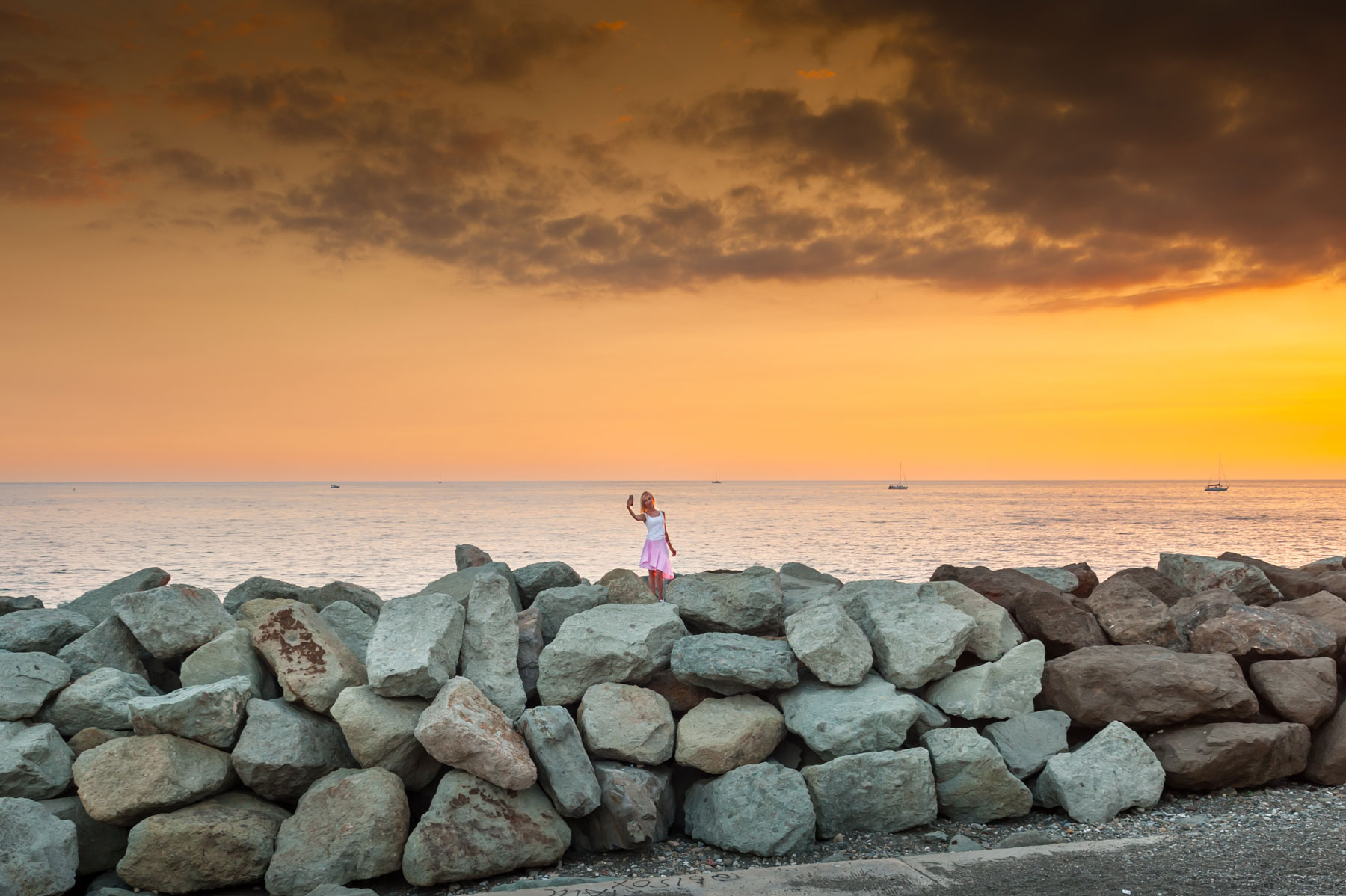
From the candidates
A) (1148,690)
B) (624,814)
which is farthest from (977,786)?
(624,814)

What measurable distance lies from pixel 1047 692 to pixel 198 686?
6593mm

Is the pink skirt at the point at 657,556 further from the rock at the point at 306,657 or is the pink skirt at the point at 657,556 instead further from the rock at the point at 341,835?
the rock at the point at 341,835

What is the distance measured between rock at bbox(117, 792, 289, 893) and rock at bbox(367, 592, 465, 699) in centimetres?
122

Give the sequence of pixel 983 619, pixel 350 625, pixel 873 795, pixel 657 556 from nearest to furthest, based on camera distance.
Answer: pixel 873 795 → pixel 983 619 → pixel 350 625 → pixel 657 556

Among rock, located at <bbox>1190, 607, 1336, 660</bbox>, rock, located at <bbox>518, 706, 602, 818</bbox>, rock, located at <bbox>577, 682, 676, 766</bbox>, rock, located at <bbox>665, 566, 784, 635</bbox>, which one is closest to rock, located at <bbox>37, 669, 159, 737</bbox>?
rock, located at <bbox>518, 706, 602, 818</bbox>

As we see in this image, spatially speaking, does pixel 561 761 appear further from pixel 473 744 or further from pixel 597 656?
pixel 597 656

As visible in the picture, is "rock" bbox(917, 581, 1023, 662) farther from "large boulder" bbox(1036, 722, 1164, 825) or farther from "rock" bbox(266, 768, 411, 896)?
"rock" bbox(266, 768, 411, 896)

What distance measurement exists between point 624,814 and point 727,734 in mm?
983

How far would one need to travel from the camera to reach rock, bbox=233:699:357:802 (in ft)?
19.6

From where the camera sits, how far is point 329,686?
256 inches

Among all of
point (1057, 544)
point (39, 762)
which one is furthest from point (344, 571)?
point (1057, 544)

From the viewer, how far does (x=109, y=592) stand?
30.6 feet

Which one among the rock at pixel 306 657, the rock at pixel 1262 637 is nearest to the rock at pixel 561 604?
the rock at pixel 306 657

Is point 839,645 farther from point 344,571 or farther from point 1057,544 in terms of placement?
point 1057,544
